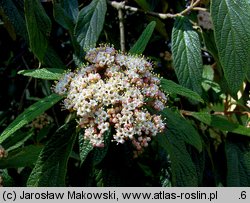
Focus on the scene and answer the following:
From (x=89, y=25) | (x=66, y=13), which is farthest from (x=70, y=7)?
(x=89, y=25)

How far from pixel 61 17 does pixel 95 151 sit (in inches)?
18.6

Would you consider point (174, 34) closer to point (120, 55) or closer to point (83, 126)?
point (120, 55)

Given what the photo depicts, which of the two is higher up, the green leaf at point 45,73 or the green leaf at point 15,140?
the green leaf at point 45,73

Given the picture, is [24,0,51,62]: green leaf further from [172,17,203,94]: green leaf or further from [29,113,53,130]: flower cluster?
[29,113,53,130]: flower cluster

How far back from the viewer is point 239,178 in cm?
161

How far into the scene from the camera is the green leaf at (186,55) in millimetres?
1504

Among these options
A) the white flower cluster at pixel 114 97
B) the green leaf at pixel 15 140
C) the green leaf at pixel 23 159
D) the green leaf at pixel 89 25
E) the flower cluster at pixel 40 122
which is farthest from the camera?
the flower cluster at pixel 40 122

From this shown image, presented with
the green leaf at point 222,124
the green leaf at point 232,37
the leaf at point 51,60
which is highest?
the green leaf at point 232,37

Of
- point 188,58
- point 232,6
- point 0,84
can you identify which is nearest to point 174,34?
point 188,58

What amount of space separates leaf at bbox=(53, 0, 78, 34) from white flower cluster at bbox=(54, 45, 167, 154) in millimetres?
215

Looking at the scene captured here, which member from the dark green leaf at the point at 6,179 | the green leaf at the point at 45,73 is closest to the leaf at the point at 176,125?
the green leaf at the point at 45,73

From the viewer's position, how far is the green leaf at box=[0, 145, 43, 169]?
1.58m

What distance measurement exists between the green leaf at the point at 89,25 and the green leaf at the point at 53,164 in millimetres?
338

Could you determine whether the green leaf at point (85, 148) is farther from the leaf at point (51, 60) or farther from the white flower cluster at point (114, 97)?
the leaf at point (51, 60)
